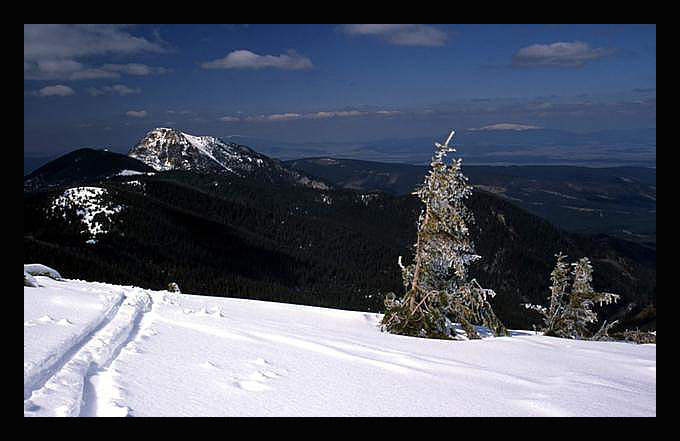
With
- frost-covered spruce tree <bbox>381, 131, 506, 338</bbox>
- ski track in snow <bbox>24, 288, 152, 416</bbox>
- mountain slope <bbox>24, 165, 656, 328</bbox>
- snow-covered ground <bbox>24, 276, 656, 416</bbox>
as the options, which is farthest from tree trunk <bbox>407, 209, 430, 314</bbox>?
mountain slope <bbox>24, 165, 656, 328</bbox>

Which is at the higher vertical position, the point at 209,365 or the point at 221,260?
the point at 209,365

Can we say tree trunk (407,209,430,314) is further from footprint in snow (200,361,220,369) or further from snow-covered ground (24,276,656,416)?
footprint in snow (200,361,220,369)

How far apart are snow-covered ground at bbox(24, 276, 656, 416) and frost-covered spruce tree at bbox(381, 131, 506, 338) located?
304 centimetres

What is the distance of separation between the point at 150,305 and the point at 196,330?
3059 millimetres

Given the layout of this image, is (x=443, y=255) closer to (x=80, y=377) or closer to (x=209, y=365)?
(x=209, y=365)

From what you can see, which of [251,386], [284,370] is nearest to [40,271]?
[284,370]

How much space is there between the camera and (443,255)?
47.2 feet

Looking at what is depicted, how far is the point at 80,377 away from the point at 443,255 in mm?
11371

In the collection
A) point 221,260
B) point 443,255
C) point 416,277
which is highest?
point 443,255

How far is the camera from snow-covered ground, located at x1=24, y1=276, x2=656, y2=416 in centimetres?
473

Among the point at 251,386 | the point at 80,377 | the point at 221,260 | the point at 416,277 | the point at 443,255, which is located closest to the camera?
the point at 80,377

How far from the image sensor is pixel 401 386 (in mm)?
5738
